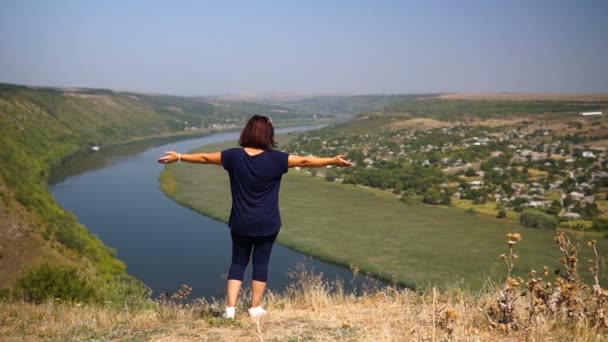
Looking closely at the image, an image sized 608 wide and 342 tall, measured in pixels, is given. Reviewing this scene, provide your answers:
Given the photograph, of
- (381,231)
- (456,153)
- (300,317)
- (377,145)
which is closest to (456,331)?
(300,317)

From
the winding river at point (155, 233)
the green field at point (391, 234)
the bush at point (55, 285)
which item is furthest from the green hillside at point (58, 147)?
the green field at point (391, 234)

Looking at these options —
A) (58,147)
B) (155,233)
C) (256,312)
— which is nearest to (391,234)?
(155,233)

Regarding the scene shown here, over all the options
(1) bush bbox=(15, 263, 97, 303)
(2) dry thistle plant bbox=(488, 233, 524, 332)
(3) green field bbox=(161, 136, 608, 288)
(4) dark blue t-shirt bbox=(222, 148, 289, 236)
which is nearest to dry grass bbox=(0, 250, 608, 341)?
(2) dry thistle plant bbox=(488, 233, 524, 332)

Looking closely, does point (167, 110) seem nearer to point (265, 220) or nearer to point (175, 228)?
point (175, 228)

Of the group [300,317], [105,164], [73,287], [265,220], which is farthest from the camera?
[105,164]

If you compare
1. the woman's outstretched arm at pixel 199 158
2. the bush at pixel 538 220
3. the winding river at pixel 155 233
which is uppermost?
the woman's outstretched arm at pixel 199 158

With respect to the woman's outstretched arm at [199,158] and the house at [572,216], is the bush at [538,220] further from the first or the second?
the woman's outstretched arm at [199,158]
